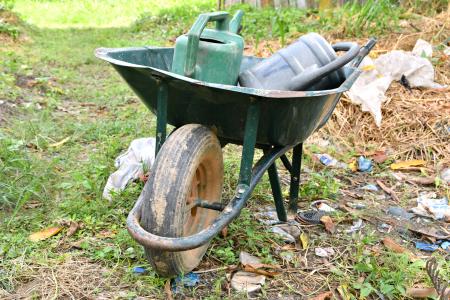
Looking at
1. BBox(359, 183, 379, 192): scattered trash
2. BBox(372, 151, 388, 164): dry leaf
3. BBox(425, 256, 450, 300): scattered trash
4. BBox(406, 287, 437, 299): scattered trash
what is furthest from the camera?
BBox(372, 151, 388, 164): dry leaf

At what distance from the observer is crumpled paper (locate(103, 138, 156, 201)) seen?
9.77ft

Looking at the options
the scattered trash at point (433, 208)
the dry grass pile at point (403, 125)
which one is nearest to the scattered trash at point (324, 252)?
the scattered trash at point (433, 208)

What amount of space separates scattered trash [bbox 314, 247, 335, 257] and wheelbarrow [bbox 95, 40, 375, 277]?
0.60m

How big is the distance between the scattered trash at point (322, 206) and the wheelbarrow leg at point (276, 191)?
Result: 376 millimetres

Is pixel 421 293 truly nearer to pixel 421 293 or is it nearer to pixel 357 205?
pixel 421 293

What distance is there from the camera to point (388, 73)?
4.62m

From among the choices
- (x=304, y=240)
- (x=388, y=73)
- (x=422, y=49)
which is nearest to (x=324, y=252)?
(x=304, y=240)

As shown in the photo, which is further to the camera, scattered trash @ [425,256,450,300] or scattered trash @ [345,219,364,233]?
scattered trash @ [345,219,364,233]

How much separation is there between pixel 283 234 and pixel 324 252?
236 millimetres

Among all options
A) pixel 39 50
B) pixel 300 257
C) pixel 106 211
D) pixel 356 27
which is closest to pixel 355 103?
pixel 356 27

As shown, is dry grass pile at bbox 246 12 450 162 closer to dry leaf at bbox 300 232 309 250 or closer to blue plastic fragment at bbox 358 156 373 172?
blue plastic fragment at bbox 358 156 373 172

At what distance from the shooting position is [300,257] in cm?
251

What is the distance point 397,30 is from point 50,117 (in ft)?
11.9

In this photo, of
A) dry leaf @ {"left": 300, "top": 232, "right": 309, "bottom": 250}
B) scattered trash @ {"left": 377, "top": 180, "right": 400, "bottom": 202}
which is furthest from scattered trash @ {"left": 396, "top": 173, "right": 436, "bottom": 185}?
dry leaf @ {"left": 300, "top": 232, "right": 309, "bottom": 250}
